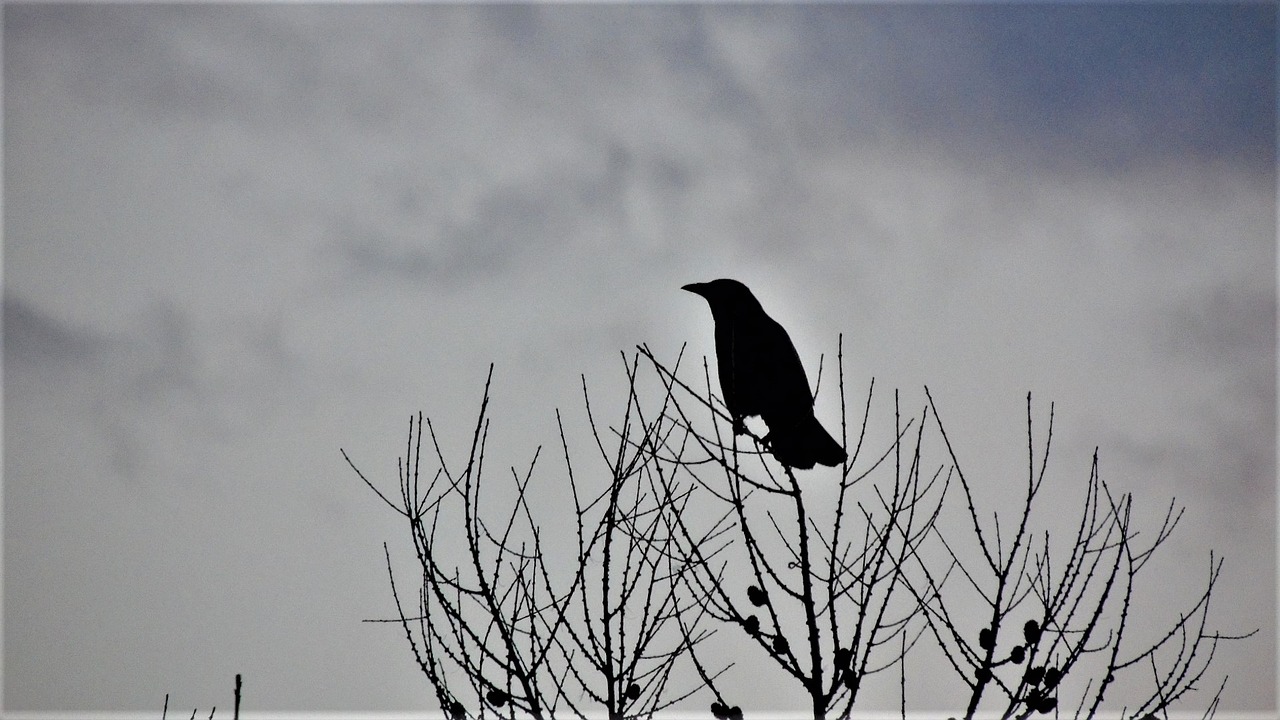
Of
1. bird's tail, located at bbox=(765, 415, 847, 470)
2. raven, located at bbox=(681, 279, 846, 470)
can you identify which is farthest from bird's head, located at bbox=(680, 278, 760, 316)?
bird's tail, located at bbox=(765, 415, 847, 470)

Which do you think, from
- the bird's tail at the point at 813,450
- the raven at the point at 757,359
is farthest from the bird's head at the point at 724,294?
the bird's tail at the point at 813,450

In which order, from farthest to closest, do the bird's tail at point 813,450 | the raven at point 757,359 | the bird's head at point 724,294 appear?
the bird's head at point 724,294
the raven at point 757,359
the bird's tail at point 813,450

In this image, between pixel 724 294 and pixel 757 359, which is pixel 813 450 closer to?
pixel 757 359

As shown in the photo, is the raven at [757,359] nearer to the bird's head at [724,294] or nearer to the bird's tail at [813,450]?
the bird's head at [724,294]

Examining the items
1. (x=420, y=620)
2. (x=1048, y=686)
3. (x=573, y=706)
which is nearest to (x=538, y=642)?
(x=573, y=706)

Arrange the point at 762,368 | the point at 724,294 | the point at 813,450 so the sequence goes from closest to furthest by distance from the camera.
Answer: the point at 813,450, the point at 762,368, the point at 724,294

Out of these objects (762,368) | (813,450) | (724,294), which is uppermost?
(724,294)

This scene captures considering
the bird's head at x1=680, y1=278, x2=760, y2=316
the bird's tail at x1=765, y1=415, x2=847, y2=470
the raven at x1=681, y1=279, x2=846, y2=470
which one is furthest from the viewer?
the bird's head at x1=680, y1=278, x2=760, y2=316

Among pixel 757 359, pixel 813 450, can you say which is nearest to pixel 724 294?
pixel 757 359

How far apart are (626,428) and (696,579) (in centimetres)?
71

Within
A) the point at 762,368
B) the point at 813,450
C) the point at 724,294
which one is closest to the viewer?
the point at 813,450

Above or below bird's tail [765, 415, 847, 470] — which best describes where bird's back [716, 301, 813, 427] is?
above

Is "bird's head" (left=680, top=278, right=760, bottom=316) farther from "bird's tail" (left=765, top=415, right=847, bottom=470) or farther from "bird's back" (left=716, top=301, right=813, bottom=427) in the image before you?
"bird's tail" (left=765, top=415, right=847, bottom=470)

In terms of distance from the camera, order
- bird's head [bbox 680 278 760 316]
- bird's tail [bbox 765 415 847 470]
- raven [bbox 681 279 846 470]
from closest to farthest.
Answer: bird's tail [bbox 765 415 847 470]
raven [bbox 681 279 846 470]
bird's head [bbox 680 278 760 316]
